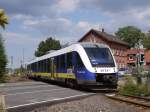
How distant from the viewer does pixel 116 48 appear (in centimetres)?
11338

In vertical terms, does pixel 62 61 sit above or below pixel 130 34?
below

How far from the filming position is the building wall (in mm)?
108350

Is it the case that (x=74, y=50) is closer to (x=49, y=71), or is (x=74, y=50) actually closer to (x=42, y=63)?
(x=49, y=71)

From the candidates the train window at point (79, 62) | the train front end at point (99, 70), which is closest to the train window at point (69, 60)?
the train window at point (79, 62)

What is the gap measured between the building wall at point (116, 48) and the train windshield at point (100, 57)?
7920cm

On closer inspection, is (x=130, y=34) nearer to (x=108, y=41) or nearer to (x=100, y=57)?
(x=108, y=41)

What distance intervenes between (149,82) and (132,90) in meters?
1.73

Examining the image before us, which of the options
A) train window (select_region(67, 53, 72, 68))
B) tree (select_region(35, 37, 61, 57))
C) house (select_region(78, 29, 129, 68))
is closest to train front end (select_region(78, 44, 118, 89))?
train window (select_region(67, 53, 72, 68))

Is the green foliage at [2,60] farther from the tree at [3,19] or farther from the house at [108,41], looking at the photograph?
the tree at [3,19]

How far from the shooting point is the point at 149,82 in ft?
81.3

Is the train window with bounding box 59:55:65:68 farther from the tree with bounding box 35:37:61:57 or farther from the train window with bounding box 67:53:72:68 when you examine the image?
the tree with bounding box 35:37:61:57

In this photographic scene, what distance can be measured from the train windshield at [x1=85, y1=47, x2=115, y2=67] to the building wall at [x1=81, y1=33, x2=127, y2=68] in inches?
3118

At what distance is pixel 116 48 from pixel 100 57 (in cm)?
8770

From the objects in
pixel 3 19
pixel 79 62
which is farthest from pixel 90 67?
pixel 3 19
